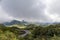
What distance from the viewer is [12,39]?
2078 inches

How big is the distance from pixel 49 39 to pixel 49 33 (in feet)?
51.3

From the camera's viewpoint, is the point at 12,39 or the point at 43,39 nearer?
the point at 12,39

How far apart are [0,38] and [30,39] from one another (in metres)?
42.0

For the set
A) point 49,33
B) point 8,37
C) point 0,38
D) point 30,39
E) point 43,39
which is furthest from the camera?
point 49,33

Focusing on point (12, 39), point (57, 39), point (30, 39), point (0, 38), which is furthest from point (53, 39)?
point (0, 38)

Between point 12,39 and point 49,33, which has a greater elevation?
point 49,33

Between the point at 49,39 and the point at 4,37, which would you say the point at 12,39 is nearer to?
the point at 4,37

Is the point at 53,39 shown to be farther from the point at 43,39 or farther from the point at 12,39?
the point at 12,39

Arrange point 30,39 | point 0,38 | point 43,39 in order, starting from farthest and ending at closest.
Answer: point 30,39 < point 43,39 < point 0,38

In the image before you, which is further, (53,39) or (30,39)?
(30,39)

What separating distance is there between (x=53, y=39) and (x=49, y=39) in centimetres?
256

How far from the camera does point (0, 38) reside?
4912 cm

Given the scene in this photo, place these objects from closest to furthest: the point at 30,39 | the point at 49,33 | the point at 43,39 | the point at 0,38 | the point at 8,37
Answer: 1. the point at 0,38
2. the point at 8,37
3. the point at 43,39
4. the point at 30,39
5. the point at 49,33

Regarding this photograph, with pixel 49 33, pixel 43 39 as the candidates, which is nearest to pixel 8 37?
pixel 43 39
